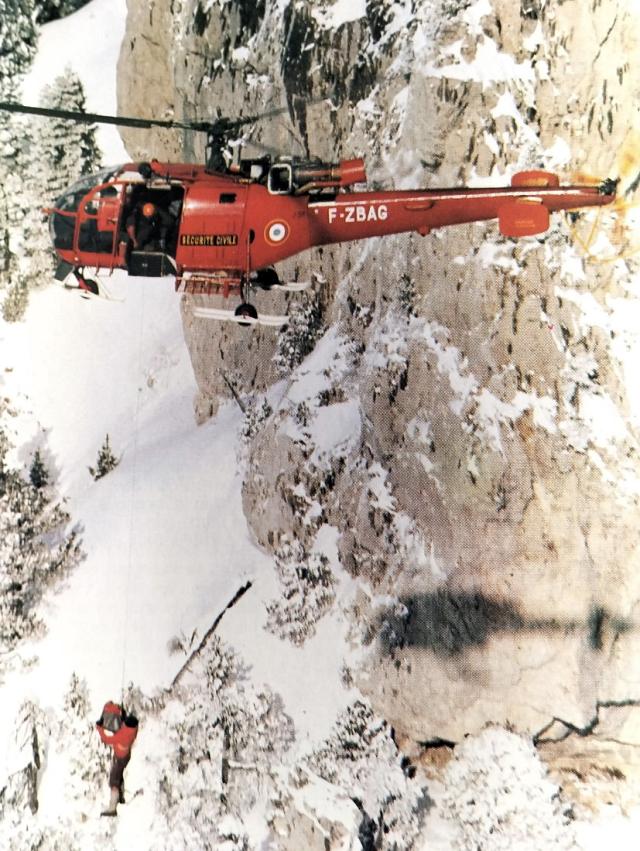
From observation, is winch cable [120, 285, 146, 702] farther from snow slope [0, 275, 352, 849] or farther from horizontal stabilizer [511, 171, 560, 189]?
horizontal stabilizer [511, 171, 560, 189]

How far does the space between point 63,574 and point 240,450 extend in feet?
4.24

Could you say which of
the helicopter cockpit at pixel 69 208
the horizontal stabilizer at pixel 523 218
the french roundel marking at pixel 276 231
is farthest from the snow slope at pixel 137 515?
the horizontal stabilizer at pixel 523 218

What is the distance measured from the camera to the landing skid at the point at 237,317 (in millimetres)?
4160

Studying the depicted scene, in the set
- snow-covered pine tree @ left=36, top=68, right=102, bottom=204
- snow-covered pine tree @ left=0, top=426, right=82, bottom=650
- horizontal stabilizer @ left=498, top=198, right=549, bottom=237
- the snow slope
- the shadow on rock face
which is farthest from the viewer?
snow-covered pine tree @ left=36, top=68, right=102, bottom=204

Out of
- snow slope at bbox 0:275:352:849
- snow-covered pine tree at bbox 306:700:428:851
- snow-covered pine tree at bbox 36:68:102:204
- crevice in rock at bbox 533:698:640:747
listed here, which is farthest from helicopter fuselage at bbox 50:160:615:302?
snow-covered pine tree at bbox 306:700:428:851

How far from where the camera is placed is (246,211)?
12.6 ft

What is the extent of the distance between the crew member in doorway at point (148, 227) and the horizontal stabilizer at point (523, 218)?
168 cm

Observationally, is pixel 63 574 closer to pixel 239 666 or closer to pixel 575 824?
pixel 239 666

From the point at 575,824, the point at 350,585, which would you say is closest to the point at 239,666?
the point at 350,585

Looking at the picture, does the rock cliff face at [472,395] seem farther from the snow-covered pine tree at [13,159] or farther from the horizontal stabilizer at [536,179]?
the snow-covered pine tree at [13,159]

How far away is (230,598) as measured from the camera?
4.19m

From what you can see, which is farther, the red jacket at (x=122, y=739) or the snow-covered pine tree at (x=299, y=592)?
the red jacket at (x=122, y=739)

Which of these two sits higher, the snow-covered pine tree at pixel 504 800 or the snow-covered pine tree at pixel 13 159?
the snow-covered pine tree at pixel 13 159

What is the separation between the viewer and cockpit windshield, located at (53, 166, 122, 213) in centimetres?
402
